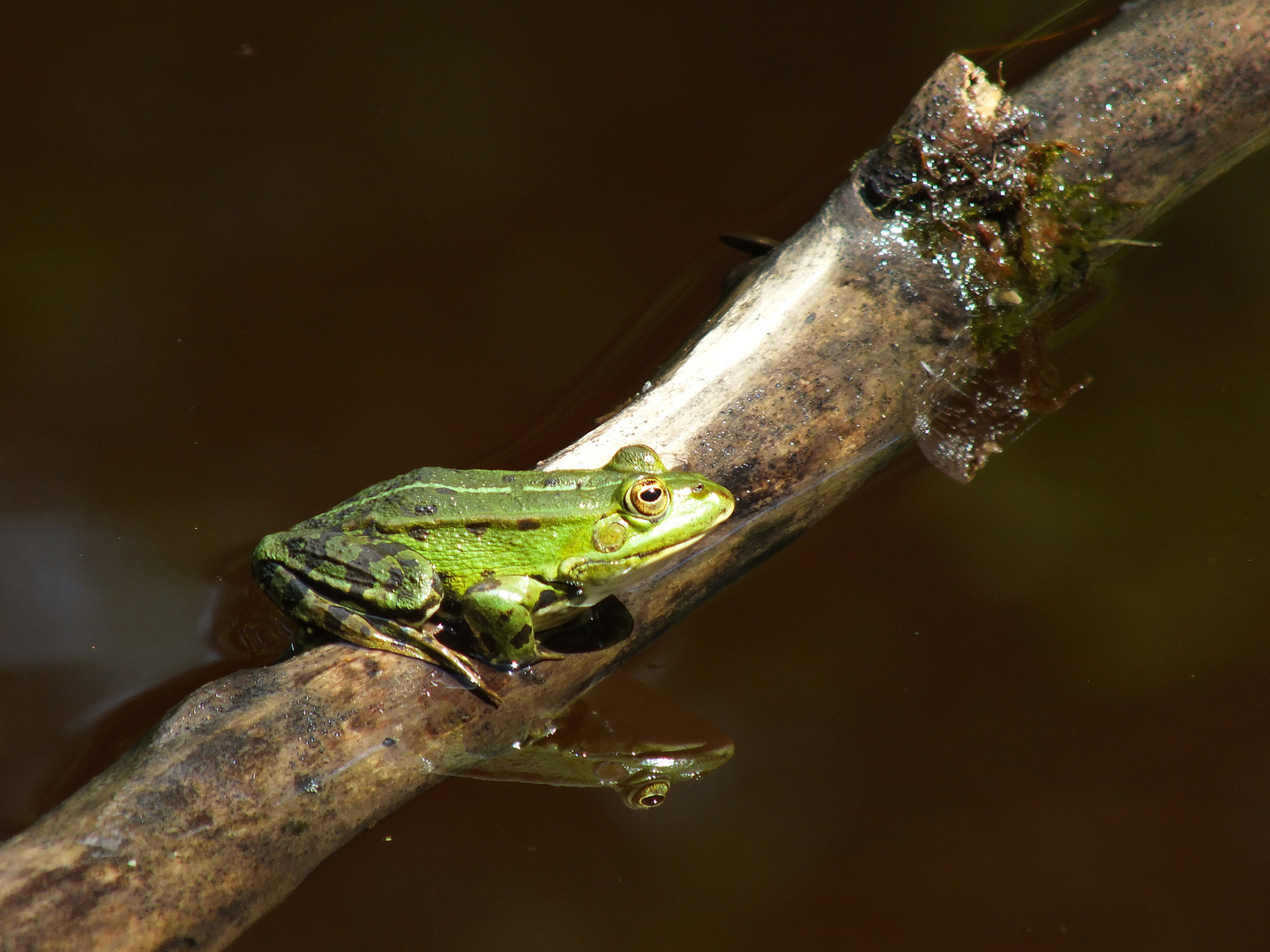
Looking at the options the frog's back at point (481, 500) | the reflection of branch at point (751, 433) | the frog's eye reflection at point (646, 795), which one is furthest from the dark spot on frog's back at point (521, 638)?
the frog's eye reflection at point (646, 795)

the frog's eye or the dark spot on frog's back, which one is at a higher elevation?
the frog's eye

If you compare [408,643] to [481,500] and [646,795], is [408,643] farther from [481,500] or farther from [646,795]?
[646,795]

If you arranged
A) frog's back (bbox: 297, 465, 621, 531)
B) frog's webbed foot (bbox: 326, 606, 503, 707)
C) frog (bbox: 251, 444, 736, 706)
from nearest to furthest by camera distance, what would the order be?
frog's webbed foot (bbox: 326, 606, 503, 707), frog (bbox: 251, 444, 736, 706), frog's back (bbox: 297, 465, 621, 531)

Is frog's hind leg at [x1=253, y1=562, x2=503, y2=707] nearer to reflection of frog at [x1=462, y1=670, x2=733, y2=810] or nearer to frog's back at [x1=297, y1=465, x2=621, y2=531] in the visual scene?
frog's back at [x1=297, y1=465, x2=621, y2=531]

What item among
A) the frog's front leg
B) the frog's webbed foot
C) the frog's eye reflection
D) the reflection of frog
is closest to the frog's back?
the frog's front leg

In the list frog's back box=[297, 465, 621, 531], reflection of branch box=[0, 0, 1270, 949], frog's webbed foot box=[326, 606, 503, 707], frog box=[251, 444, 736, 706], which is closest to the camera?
reflection of branch box=[0, 0, 1270, 949]

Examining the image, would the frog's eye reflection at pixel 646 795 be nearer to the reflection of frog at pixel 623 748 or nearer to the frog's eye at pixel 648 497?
the reflection of frog at pixel 623 748

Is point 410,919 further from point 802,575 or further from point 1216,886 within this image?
point 1216,886
